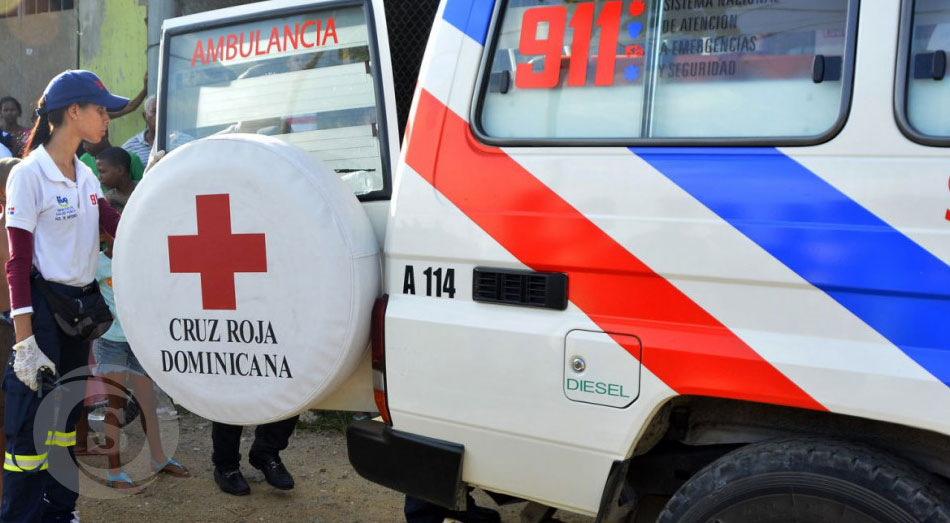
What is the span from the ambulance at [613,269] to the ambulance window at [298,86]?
5.7 inches

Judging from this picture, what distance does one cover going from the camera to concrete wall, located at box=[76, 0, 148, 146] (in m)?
7.15

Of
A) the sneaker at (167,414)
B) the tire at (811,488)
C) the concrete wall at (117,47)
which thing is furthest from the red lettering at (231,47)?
the concrete wall at (117,47)

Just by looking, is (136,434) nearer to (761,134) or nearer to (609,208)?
(609,208)

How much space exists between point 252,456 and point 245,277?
1.94 meters

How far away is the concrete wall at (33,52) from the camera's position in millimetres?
7660

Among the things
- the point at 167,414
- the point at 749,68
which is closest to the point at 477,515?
the point at 749,68

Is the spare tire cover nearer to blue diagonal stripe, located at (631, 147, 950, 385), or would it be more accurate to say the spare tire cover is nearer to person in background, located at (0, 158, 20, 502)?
blue diagonal stripe, located at (631, 147, 950, 385)

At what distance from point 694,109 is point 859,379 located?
70 centimetres

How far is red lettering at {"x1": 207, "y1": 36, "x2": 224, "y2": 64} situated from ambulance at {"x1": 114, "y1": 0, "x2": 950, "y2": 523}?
69 cm

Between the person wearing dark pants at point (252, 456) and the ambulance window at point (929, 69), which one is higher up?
the ambulance window at point (929, 69)

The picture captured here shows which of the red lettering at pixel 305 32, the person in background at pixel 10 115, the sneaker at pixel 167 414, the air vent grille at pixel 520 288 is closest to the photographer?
the air vent grille at pixel 520 288

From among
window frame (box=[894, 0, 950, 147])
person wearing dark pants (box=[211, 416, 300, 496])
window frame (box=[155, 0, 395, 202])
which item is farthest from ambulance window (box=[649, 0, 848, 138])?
person wearing dark pants (box=[211, 416, 300, 496])

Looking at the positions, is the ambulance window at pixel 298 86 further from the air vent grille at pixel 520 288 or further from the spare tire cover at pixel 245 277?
the air vent grille at pixel 520 288

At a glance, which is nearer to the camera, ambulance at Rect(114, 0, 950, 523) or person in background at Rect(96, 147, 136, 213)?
ambulance at Rect(114, 0, 950, 523)
